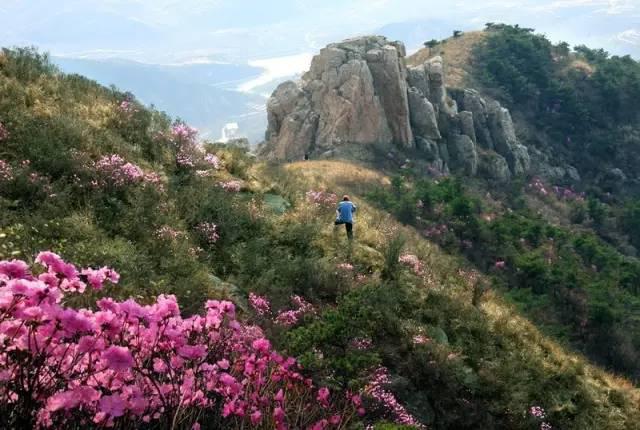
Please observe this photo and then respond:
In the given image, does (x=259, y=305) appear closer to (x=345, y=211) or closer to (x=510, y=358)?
(x=510, y=358)

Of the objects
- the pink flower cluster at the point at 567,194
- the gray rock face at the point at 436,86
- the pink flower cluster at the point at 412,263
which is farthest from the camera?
the gray rock face at the point at 436,86

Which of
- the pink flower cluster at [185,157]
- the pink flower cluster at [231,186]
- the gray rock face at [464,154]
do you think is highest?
the pink flower cluster at [185,157]

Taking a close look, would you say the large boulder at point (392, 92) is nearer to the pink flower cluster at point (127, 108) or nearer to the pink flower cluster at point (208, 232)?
the pink flower cluster at point (127, 108)

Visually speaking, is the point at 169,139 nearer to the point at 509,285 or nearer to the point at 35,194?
the point at 35,194

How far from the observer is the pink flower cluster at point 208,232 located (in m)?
10.0

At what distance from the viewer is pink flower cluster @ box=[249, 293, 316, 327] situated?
766cm

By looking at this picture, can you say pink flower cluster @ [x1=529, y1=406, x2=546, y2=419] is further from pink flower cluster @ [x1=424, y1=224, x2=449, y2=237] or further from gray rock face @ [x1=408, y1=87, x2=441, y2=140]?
gray rock face @ [x1=408, y1=87, x2=441, y2=140]

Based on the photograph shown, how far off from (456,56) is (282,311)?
231 ft

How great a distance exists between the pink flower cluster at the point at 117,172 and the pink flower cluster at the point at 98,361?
6350 millimetres

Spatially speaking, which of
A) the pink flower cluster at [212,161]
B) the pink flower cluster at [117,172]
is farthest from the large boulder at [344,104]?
the pink flower cluster at [117,172]

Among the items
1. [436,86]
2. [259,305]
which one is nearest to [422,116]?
[436,86]

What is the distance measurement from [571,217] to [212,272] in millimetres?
43141

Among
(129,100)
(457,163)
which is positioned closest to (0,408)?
(129,100)

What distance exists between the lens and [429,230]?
85.5ft
